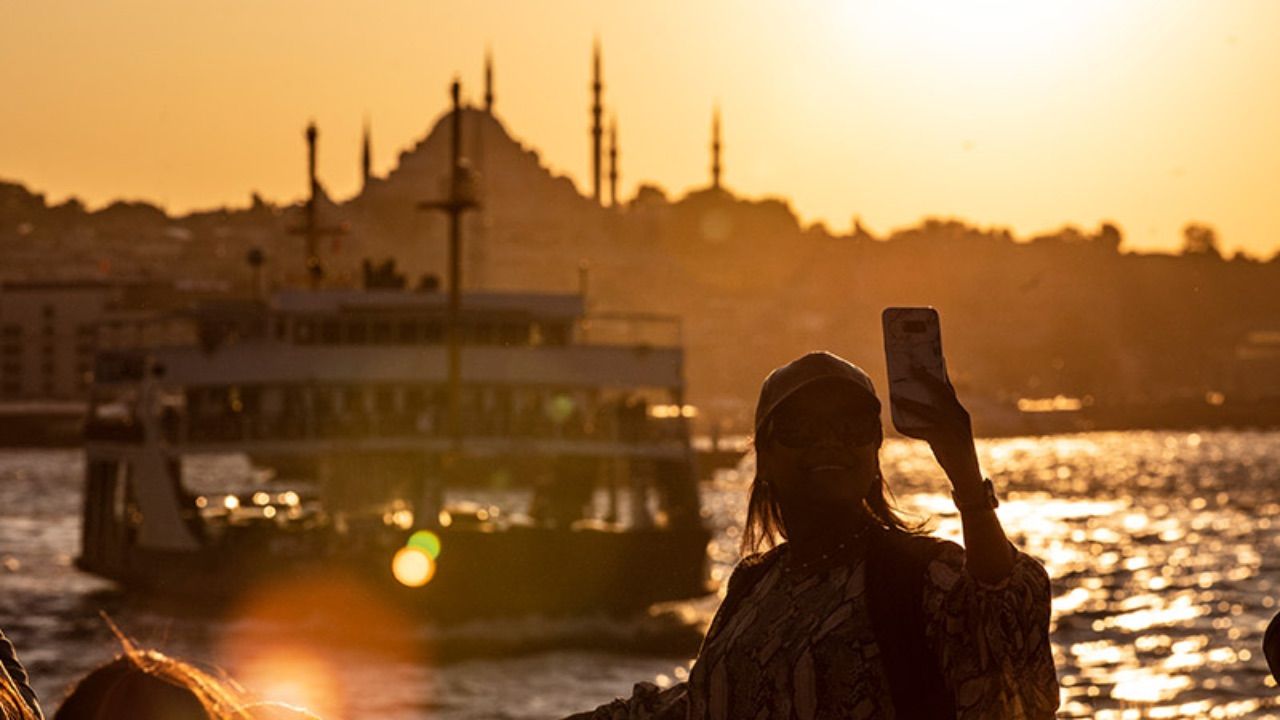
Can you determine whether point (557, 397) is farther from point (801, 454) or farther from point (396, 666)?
point (801, 454)

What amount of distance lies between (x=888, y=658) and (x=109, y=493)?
46.5 metres

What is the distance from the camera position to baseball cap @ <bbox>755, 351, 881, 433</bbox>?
4.36 meters

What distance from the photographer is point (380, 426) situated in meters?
45.9

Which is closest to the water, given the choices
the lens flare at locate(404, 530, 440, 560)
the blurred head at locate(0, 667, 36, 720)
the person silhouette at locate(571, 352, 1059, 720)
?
the lens flare at locate(404, 530, 440, 560)

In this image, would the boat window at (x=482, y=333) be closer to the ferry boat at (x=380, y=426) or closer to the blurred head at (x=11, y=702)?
the ferry boat at (x=380, y=426)

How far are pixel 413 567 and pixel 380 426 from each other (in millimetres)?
6175

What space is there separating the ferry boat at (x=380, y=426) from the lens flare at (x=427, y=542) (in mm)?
1283

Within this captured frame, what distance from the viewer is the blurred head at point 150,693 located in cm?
353

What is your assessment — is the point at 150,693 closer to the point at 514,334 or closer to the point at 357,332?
the point at 514,334

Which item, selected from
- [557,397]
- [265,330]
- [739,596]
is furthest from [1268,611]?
[739,596]

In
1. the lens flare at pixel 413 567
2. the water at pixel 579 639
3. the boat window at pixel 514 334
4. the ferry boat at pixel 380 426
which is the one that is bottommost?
the water at pixel 579 639

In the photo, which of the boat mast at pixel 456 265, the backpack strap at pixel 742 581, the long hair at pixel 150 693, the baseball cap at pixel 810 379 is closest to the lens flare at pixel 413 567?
the boat mast at pixel 456 265

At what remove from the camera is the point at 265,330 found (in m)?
48.2

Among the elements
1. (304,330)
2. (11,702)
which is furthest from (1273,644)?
(304,330)
